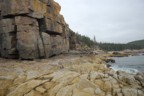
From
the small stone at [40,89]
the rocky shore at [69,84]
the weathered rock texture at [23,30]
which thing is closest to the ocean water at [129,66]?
the rocky shore at [69,84]

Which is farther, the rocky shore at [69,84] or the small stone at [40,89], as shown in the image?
the small stone at [40,89]

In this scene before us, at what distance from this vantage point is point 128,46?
7466 inches

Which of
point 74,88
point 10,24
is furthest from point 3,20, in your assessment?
point 74,88

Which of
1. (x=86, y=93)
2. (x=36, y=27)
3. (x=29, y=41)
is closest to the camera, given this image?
(x=86, y=93)

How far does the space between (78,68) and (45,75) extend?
17.1 feet

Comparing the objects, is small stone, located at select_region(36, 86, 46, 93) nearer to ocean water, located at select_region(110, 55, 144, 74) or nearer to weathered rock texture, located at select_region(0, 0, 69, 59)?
weathered rock texture, located at select_region(0, 0, 69, 59)

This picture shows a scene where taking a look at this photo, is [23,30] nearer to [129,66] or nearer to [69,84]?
[69,84]

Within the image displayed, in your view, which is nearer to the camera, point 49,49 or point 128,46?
point 49,49

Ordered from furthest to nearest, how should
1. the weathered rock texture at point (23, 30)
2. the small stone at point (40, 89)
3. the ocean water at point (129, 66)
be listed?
1. the ocean water at point (129, 66)
2. the weathered rock texture at point (23, 30)
3. the small stone at point (40, 89)

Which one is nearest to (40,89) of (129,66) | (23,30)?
(23,30)

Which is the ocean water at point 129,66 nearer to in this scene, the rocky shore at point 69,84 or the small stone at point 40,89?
the rocky shore at point 69,84

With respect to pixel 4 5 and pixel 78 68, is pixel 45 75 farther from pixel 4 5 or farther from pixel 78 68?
pixel 4 5

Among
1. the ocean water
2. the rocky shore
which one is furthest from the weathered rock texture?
the ocean water

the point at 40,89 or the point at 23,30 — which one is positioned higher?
the point at 23,30
